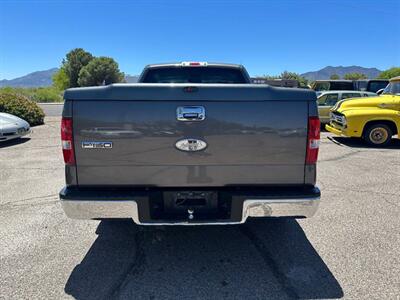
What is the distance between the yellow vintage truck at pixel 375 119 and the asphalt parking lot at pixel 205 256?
4879 millimetres

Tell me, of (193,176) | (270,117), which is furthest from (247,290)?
(270,117)

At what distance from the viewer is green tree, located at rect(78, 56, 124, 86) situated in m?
64.0

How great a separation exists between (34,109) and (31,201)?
11361 millimetres

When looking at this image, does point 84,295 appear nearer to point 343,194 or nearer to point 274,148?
point 274,148

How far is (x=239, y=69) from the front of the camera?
5074 millimetres

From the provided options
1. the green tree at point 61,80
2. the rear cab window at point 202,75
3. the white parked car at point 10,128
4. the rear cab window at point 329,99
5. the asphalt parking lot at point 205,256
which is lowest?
the asphalt parking lot at point 205,256

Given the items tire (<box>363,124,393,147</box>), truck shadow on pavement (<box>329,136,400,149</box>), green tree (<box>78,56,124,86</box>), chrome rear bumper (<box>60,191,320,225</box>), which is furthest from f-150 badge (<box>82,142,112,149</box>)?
green tree (<box>78,56,124,86</box>)

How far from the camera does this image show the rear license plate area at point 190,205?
283 centimetres

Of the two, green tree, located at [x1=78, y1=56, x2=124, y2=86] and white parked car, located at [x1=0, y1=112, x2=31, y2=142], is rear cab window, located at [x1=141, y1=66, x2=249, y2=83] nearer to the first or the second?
white parked car, located at [x1=0, y1=112, x2=31, y2=142]

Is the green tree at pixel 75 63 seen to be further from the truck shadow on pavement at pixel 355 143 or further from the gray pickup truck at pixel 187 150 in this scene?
the gray pickup truck at pixel 187 150

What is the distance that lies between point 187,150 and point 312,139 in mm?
1095

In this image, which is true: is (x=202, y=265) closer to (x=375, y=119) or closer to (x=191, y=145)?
(x=191, y=145)

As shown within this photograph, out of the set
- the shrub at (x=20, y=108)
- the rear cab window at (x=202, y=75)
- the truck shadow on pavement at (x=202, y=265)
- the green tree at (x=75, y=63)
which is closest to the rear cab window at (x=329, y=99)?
the rear cab window at (x=202, y=75)

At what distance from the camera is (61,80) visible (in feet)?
240
